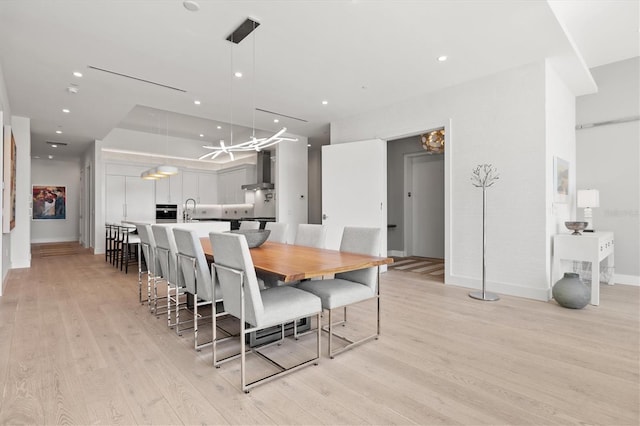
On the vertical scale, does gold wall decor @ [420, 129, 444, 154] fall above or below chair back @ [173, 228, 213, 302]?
above

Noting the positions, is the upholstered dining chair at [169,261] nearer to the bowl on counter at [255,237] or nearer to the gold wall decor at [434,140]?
the bowl on counter at [255,237]

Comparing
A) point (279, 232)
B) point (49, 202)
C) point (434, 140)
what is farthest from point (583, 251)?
point (49, 202)

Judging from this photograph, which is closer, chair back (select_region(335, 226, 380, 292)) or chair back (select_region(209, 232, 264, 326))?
chair back (select_region(209, 232, 264, 326))

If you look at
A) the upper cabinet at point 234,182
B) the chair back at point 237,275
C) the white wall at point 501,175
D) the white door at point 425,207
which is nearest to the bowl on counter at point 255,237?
the chair back at point 237,275

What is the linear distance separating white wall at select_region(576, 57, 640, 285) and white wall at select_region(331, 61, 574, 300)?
1.39 ft

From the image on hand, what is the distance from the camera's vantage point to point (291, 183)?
7445 millimetres

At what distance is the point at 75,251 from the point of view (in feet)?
26.9

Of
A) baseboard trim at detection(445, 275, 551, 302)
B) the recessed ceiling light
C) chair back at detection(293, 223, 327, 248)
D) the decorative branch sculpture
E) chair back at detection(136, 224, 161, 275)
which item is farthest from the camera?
the decorative branch sculpture

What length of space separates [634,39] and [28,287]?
8308 millimetres

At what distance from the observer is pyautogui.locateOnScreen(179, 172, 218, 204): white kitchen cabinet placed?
9.29m

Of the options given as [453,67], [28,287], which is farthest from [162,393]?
[453,67]

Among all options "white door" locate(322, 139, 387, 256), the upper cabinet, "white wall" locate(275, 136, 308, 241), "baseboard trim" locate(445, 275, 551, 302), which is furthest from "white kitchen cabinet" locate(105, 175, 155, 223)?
"baseboard trim" locate(445, 275, 551, 302)

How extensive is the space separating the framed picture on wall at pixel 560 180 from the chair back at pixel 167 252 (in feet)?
→ 14.1

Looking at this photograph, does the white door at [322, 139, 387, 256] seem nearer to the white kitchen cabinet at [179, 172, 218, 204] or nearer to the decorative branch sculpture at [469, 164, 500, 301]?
the decorative branch sculpture at [469, 164, 500, 301]
